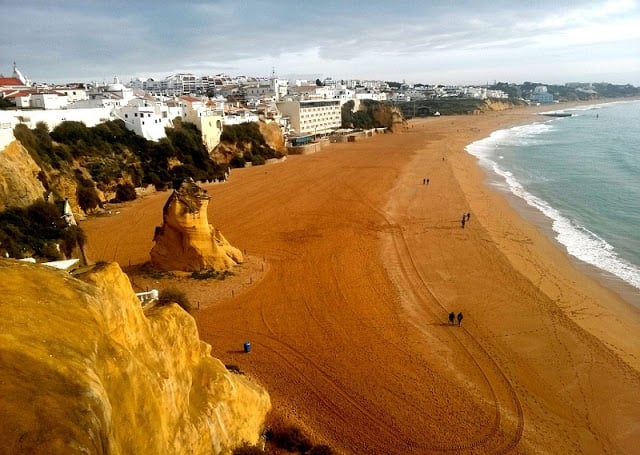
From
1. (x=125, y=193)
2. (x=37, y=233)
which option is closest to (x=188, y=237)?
(x=37, y=233)

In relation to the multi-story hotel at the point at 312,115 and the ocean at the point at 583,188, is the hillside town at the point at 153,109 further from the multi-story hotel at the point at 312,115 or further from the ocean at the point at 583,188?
the ocean at the point at 583,188

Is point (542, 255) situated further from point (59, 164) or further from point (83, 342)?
point (59, 164)

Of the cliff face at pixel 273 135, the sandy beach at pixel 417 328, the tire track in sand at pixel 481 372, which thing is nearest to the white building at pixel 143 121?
the sandy beach at pixel 417 328

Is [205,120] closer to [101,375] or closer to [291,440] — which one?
[291,440]

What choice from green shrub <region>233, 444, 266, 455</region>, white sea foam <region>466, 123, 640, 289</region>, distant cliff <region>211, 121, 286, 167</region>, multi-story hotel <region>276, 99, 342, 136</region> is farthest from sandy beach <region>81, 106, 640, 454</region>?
multi-story hotel <region>276, 99, 342, 136</region>

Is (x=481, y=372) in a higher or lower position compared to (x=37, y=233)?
lower

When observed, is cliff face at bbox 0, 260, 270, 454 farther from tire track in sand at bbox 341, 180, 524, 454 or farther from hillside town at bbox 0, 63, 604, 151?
hillside town at bbox 0, 63, 604, 151
